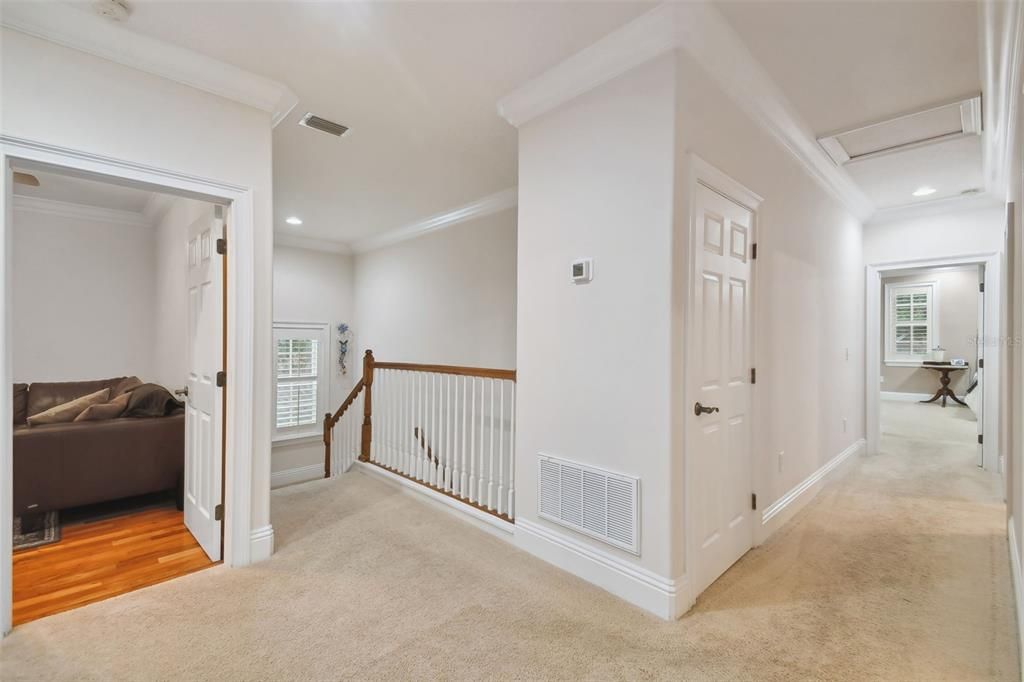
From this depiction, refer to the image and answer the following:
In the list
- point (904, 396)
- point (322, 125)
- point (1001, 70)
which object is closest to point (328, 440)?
point (322, 125)

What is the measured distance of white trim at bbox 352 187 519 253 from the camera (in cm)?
457

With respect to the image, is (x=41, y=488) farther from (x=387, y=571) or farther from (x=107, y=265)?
(x=107, y=265)

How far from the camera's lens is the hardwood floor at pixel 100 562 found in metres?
2.20

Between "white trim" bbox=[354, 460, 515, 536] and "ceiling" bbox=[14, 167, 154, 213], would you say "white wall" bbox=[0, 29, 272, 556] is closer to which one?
"white trim" bbox=[354, 460, 515, 536]

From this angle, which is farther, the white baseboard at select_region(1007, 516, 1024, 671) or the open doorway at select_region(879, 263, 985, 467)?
the open doorway at select_region(879, 263, 985, 467)

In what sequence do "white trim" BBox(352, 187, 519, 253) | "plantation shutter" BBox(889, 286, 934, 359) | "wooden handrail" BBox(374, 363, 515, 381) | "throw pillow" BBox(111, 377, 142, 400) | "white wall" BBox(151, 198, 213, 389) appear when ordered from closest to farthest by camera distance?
"wooden handrail" BBox(374, 363, 515, 381) → "white wall" BBox(151, 198, 213, 389) → "throw pillow" BBox(111, 377, 142, 400) → "white trim" BBox(352, 187, 519, 253) → "plantation shutter" BBox(889, 286, 934, 359)

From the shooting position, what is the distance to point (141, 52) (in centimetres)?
215

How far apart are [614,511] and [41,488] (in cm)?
374

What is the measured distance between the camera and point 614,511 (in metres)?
2.21

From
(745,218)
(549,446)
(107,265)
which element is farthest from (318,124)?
(107,265)

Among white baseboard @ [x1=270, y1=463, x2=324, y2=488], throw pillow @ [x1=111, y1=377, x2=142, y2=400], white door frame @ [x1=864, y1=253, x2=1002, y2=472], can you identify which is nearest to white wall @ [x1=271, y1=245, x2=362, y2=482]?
white baseboard @ [x1=270, y1=463, x2=324, y2=488]

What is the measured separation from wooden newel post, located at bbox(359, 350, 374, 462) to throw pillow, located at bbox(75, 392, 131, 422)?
1.85 m

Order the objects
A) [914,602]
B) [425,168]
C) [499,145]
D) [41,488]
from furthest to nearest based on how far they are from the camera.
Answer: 1. [425,168]
2. [499,145]
3. [41,488]
4. [914,602]

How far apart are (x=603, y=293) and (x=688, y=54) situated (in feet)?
3.79
